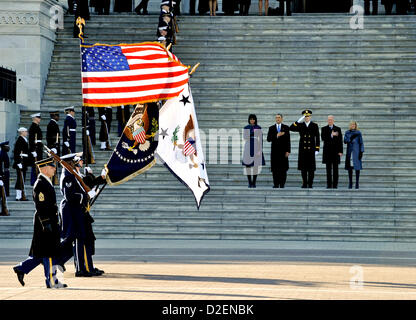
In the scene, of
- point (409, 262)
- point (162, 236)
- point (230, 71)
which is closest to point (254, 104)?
point (230, 71)

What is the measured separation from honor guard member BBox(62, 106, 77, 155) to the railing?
11.3 feet

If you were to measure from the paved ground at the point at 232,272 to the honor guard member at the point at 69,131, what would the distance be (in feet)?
13.6

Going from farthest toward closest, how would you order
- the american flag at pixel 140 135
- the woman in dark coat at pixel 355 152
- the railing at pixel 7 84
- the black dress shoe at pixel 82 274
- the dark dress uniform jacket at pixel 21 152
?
1. the railing at pixel 7 84
2. the dark dress uniform jacket at pixel 21 152
3. the woman in dark coat at pixel 355 152
4. the american flag at pixel 140 135
5. the black dress shoe at pixel 82 274

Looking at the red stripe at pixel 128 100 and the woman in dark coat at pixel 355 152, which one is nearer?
the red stripe at pixel 128 100

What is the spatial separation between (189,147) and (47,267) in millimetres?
3350

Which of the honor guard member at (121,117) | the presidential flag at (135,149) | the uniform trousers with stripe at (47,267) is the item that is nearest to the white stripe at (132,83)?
the presidential flag at (135,149)

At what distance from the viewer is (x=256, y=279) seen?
46.0 feet

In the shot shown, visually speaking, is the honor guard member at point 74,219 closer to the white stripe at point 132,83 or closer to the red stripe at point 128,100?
the red stripe at point 128,100

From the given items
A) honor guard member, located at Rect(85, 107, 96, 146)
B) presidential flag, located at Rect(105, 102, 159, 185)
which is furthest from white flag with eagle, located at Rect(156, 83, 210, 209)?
honor guard member, located at Rect(85, 107, 96, 146)

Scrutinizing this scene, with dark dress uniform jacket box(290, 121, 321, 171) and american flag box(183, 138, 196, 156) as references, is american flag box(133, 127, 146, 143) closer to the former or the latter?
american flag box(183, 138, 196, 156)

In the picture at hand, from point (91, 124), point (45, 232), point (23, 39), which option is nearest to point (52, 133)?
point (91, 124)

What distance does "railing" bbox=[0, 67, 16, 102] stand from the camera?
86.3 feet

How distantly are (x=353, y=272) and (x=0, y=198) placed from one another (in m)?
9.56

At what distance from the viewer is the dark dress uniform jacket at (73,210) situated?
14.2 m
